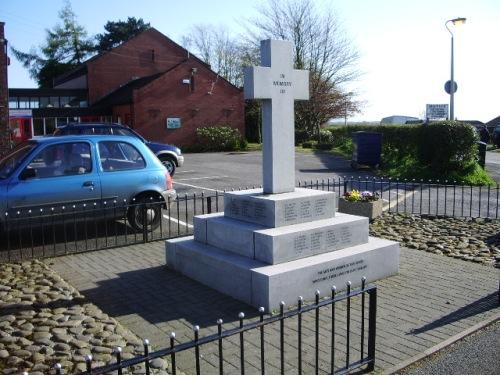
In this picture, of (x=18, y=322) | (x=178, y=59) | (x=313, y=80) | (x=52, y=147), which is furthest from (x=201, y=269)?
(x=178, y=59)

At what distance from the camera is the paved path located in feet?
15.9

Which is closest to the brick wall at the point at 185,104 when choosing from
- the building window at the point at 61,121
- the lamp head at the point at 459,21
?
the building window at the point at 61,121

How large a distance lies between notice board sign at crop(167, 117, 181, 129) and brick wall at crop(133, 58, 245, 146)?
21cm

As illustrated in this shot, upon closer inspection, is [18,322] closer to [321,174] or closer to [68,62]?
[321,174]

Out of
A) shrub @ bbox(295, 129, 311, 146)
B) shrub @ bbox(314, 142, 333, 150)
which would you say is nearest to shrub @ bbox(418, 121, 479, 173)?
shrub @ bbox(314, 142, 333, 150)

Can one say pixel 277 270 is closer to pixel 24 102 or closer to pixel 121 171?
pixel 121 171

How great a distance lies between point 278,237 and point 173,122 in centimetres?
3076

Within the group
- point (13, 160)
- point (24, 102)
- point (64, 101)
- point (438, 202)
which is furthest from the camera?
point (64, 101)

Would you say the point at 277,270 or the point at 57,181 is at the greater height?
the point at 57,181

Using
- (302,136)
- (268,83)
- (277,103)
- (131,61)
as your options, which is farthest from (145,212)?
(131,61)

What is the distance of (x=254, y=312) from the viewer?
5754 millimetres

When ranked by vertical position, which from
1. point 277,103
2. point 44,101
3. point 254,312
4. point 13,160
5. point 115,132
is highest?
point 44,101

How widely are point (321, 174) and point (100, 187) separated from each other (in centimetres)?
1227

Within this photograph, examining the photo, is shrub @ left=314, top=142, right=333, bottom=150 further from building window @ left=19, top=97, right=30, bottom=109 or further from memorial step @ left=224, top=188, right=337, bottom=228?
memorial step @ left=224, top=188, right=337, bottom=228
